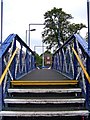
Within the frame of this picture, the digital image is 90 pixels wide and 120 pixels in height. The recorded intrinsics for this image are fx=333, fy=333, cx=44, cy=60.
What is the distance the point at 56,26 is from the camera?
29.3 m

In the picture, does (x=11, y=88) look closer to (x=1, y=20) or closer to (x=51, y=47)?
(x=1, y=20)

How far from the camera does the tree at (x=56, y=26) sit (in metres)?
29.0

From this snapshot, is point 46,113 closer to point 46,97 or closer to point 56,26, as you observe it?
point 46,97

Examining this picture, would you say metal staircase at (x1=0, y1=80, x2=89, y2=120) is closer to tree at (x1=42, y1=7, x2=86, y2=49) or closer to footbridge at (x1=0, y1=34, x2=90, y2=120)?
footbridge at (x1=0, y1=34, x2=90, y2=120)

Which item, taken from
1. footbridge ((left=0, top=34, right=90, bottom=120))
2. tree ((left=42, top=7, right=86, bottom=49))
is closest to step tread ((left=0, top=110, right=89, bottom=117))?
footbridge ((left=0, top=34, right=90, bottom=120))

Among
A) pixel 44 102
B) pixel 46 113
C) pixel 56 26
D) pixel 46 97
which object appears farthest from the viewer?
pixel 56 26

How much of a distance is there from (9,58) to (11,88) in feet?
2.25

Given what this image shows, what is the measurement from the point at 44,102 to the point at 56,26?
24.2 m

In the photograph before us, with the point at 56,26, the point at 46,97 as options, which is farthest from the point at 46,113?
the point at 56,26

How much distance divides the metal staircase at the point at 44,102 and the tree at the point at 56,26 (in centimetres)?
2253

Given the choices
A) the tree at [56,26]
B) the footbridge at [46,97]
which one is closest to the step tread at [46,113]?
the footbridge at [46,97]

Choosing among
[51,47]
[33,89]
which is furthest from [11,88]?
[51,47]

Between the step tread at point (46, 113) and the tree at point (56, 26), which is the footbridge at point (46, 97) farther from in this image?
the tree at point (56, 26)

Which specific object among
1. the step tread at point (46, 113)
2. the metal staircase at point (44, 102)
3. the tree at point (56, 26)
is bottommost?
the step tread at point (46, 113)
